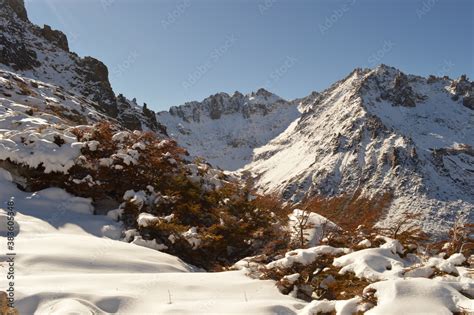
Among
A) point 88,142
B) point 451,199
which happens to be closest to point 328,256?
point 88,142

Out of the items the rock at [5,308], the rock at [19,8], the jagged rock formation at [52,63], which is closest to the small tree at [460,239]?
Answer: the rock at [5,308]

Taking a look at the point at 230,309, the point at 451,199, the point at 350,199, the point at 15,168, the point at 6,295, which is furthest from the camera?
the point at 350,199

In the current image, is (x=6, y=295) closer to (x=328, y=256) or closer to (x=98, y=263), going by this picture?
(x=98, y=263)

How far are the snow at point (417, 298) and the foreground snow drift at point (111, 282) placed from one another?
1.38 metres

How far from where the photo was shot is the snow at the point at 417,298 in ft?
17.2

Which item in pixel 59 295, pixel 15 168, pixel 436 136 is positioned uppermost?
pixel 436 136

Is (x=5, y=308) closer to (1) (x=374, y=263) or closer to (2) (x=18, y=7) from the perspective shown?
(1) (x=374, y=263)

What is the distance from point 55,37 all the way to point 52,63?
1701cm

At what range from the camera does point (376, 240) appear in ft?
30.1

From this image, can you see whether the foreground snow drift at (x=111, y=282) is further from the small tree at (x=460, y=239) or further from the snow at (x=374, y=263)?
the small tree at (x=460, y=239)

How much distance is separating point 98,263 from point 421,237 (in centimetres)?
773

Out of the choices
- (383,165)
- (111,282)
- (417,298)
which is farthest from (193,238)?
(383,165)

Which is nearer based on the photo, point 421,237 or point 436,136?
point 421,237

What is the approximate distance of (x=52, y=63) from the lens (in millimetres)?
64688
